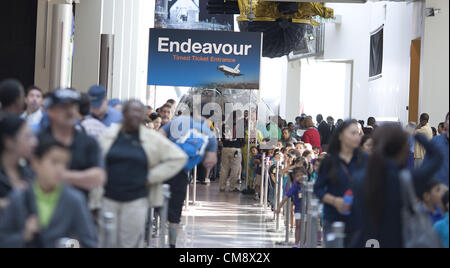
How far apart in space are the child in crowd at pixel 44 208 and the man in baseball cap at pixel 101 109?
125 inches

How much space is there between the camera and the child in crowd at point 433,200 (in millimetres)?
7418

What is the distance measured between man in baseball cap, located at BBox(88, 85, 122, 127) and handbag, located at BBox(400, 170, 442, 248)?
362cm

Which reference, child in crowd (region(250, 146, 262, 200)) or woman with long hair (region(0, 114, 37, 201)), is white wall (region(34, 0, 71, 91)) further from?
woman with long hair (region(0, 114, 37, 201))

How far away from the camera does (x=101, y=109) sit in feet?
28.8

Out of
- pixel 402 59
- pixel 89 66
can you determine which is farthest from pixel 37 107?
pixel 402 59

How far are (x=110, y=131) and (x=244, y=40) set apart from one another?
472 inches

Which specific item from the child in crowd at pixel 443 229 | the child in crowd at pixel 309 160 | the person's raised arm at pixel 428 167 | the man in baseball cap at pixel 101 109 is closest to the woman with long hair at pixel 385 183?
the person's raised arm at pixel 428 167

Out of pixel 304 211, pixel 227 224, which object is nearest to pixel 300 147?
pixel 227 224

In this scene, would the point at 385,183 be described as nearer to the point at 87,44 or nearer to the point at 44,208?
the point at 44,208

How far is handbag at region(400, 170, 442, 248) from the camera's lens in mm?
5969

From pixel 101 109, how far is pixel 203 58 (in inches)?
410

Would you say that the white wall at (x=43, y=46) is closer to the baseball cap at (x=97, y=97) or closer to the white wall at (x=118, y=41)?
the white wall at (x=118, y=41)

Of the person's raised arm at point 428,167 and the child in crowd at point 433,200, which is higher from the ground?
the person's raised arm at point 428,167

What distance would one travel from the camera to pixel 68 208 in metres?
5.46
